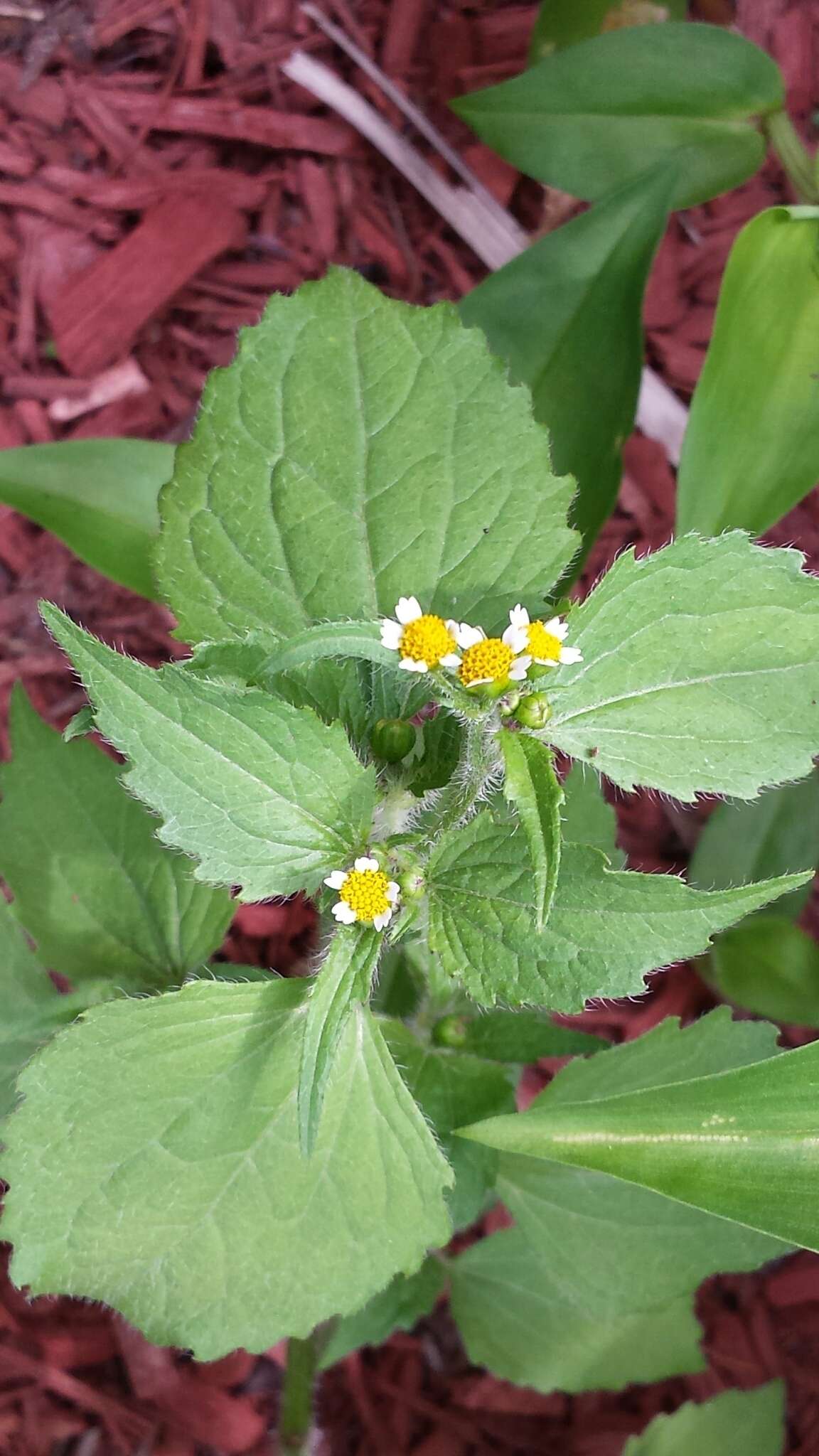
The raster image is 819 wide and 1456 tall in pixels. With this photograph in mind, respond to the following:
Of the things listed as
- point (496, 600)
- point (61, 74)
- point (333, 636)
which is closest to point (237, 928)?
point (496, 600)

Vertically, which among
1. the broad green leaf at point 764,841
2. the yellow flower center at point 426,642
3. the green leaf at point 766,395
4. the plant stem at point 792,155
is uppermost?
the yellow flower center at point 426,642

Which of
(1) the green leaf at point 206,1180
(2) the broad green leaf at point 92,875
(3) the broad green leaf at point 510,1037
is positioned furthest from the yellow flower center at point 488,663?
(2) the broad green leaf at point 92,875

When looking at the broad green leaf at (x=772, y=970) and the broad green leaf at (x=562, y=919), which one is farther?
the broad green leaf at (x=772, y=970)

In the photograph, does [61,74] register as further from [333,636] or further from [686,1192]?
[686,1192]

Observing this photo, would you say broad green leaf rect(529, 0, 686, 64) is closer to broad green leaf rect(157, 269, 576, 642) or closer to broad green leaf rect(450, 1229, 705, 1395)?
broad green leaf rect(157, 269, 576, 642)

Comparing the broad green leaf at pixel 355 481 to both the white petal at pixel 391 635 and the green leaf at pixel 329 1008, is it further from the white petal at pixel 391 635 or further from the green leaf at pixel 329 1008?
the green leaf at pixel 329 1008

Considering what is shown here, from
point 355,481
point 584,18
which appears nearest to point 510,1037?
point 355,481

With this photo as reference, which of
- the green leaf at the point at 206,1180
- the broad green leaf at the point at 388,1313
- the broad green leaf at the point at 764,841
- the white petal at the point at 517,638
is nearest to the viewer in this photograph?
the white petal at the point at 517,638

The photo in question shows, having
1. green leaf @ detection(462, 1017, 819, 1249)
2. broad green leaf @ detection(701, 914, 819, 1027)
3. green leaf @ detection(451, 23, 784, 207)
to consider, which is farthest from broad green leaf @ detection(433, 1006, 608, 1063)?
green leaf @ detection(451, 23, 784, 207)
